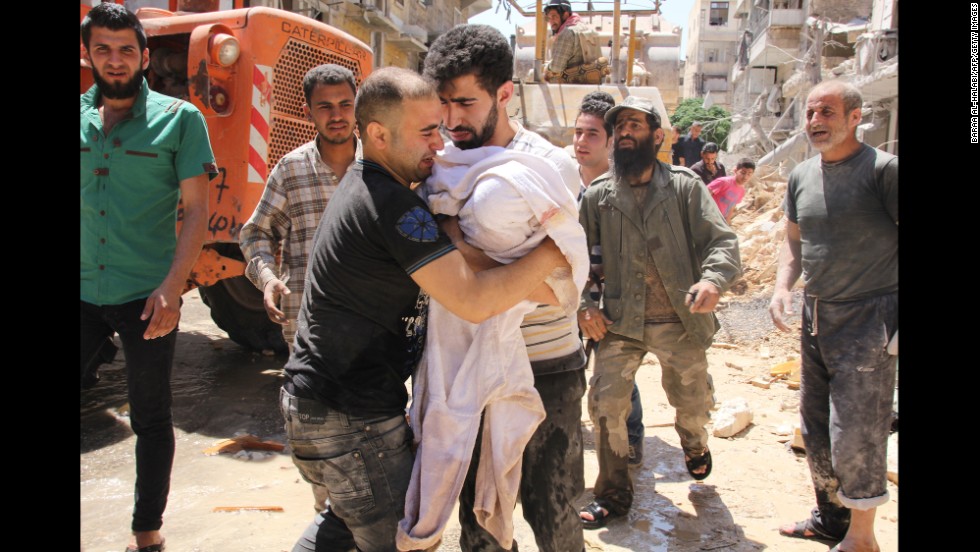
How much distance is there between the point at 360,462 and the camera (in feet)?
6.39

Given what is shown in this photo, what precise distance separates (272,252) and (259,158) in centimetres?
134

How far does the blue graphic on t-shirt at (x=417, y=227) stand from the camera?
5.88ft

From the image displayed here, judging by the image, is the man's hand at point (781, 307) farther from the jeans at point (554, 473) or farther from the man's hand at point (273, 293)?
the man's hand at point (273, 293)

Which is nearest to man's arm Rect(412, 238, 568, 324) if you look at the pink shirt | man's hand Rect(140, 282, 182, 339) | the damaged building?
man's hand Rect(140, 282, 182, 339)

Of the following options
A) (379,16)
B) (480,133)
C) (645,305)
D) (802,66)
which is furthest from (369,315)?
(802,66)

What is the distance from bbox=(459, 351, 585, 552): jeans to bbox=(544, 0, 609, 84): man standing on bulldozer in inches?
268

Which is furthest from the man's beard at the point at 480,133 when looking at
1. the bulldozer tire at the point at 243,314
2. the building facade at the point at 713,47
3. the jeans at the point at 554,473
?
the building facade at the point at 713,47

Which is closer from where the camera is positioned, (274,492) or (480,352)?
(480,352)

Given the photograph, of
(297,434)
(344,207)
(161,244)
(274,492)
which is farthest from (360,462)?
(274,492)

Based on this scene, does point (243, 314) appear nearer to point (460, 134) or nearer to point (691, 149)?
point (460, 134)

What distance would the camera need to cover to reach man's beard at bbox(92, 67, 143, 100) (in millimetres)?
2795

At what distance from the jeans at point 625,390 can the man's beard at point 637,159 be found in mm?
812

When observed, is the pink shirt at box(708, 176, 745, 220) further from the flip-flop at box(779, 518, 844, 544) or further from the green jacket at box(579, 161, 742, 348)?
the flip-flop at box(779, 518, 844, 544)
